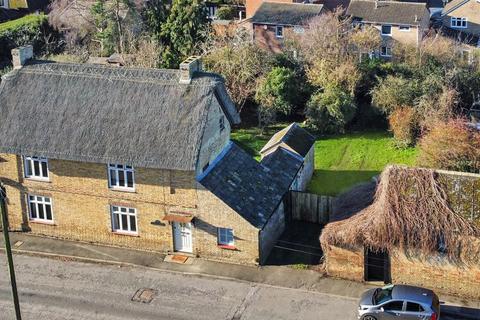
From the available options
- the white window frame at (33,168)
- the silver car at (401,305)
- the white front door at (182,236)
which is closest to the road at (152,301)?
the silver car at (401,305)

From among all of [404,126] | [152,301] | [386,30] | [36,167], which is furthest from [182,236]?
[386,30]

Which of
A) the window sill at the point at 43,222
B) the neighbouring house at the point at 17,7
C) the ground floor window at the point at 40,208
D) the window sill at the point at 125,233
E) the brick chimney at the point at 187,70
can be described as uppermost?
the neighbouring house at the point at 17,7

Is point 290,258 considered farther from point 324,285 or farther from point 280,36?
point 280,36

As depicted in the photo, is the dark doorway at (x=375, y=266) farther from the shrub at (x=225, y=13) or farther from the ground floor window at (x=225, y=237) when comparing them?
the shrub at (x=225, y=13)

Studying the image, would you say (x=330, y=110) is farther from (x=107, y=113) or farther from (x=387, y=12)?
(x=387, y=12)

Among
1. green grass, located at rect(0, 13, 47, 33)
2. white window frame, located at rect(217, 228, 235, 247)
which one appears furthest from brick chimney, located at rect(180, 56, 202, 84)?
green grass, located at rect(0, 13, 47, 33)

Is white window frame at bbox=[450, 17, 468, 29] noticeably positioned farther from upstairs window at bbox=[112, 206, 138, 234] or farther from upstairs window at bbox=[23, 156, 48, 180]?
upstairs window at bbox=[23, 156, 48, 180]
